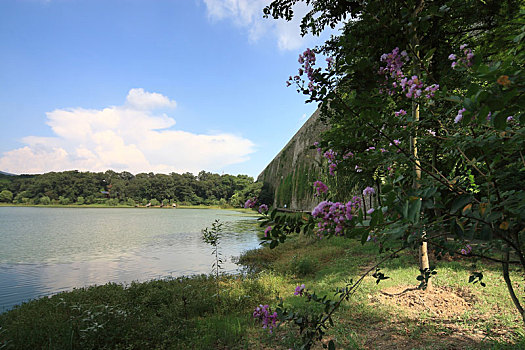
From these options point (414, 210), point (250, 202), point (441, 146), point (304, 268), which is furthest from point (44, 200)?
point (414, 210)

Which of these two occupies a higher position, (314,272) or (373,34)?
(373,34)

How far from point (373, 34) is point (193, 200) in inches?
3541

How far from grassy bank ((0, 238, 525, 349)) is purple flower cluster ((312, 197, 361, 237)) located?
2.66 m

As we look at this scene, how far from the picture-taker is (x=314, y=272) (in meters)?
8.05

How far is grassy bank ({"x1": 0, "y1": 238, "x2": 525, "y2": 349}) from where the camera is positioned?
3.36 meters

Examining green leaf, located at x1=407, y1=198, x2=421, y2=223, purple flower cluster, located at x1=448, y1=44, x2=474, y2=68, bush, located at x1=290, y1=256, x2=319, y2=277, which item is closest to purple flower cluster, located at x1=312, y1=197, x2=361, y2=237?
green leaf, located at x1=407, y1=198, x2=421, y2=223

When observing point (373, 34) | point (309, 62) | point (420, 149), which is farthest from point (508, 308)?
point (309, 62)

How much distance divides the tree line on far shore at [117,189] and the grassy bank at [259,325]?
2081 inches

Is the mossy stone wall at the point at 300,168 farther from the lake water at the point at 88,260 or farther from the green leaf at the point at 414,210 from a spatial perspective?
the green leaf at the point at 414,210

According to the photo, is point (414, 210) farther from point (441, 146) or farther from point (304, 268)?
point (304, 268)

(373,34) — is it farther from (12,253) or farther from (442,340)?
(12,253)

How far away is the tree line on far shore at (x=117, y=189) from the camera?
71188 millimetres

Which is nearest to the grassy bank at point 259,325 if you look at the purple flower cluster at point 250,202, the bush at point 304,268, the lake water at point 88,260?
the bush at point 304,268

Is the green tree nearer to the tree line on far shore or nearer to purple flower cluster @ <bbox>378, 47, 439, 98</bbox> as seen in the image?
the tree line on far shore
